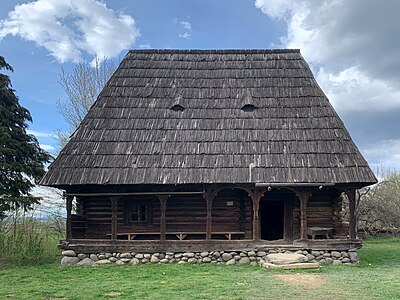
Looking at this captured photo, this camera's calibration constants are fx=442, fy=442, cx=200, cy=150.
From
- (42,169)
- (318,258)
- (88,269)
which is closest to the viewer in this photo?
(88,269)

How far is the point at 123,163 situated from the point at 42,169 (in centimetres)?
384

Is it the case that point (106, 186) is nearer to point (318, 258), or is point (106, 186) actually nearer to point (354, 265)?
point (318, 258)

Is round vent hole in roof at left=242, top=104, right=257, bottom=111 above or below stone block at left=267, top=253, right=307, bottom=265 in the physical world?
above

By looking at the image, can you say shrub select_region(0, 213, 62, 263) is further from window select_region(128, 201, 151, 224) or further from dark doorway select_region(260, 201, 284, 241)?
dark doorway select_region(260, 201, 284, 241)

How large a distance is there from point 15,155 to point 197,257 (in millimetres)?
7368

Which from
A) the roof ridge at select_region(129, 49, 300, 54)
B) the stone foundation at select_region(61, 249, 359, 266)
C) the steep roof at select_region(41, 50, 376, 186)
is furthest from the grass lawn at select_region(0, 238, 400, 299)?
the roof ridge at select_region(129, 49, 300, 54)

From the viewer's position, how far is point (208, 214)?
13836 millimetres

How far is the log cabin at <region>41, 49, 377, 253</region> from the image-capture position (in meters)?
13.7

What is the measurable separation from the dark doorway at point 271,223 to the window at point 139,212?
15.3ft

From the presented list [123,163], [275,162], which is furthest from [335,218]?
[123,163]

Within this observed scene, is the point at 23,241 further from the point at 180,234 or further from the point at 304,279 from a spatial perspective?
the point at 304,279

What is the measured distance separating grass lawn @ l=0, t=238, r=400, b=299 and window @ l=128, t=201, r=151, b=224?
86.5 inches

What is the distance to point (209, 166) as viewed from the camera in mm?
13945

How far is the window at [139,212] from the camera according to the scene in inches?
586
